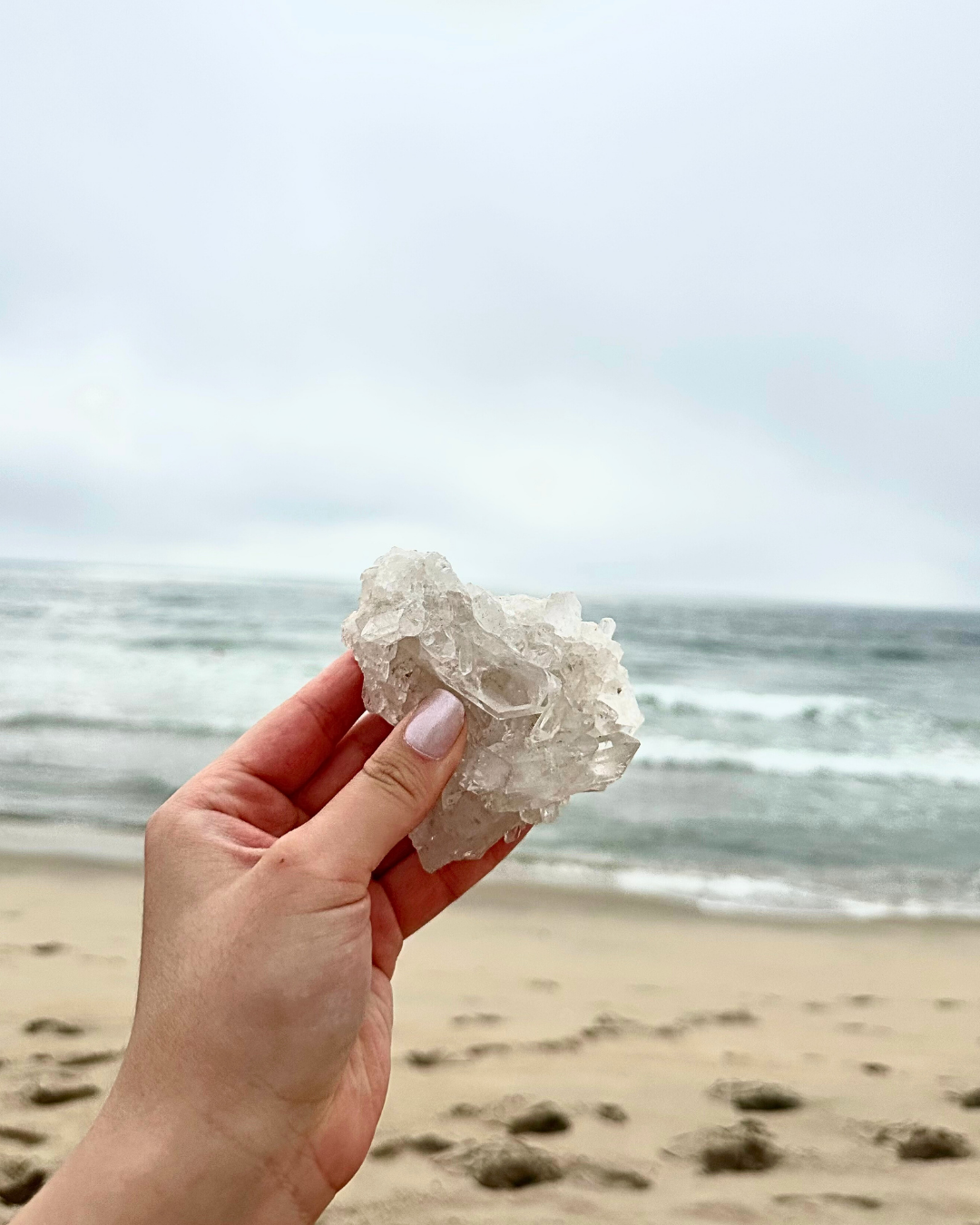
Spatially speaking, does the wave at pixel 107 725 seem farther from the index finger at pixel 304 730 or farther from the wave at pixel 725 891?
the index finger at pixel 304 730

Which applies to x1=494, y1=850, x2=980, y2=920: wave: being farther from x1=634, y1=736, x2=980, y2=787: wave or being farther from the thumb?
the thumb

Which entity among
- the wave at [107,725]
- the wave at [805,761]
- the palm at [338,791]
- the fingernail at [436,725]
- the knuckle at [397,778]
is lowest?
the wave at [107,725]

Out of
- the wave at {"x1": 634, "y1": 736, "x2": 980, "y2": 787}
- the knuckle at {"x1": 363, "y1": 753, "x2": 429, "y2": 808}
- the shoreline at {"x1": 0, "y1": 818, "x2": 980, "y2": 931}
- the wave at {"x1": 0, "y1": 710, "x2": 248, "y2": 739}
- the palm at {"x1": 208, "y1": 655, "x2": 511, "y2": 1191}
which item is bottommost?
the shoreline at {"x1": 0, "y1": 818, "x2": 980, "y2": 931}

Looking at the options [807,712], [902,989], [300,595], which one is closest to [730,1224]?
[902,989]

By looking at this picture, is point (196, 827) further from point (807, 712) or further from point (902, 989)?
point (807, 712)

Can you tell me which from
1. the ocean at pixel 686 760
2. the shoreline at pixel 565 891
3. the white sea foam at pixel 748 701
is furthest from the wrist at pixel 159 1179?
the white sea foam at pixel 748 701

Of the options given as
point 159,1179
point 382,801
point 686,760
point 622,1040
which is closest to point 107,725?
point 686,760

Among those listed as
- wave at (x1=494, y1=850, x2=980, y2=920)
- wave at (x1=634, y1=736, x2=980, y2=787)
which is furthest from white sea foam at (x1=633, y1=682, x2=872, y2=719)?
wave at (x1=494, y1=850, x2=980, y2=920)
